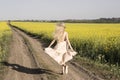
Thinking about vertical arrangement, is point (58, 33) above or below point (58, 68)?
above

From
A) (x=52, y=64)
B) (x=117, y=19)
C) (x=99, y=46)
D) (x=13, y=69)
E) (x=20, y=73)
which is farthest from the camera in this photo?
(x=117, y=19)

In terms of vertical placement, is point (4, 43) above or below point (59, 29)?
below

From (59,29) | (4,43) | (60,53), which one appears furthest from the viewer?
(4,43)

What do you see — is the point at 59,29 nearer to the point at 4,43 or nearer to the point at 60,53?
the point at 60,53

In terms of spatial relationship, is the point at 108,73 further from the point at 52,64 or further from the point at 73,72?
the point at 52,64

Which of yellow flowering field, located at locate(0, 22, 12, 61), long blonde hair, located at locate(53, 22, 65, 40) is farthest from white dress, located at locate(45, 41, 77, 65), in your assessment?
yellow flowering field, located at locate(0, 22, 12, 61)

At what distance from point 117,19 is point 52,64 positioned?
114 m

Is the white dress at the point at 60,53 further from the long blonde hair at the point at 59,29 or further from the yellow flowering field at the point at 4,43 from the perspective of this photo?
the yellow flowering field at the point at 4,43

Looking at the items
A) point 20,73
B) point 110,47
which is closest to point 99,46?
point 110,47

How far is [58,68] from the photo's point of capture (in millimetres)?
13547

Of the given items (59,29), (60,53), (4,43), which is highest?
(59,29)

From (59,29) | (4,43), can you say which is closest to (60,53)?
(59,29)

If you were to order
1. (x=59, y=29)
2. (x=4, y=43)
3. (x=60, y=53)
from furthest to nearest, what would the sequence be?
(x=4, y=43) < (x=60, y=53) < (x=59, y=29)

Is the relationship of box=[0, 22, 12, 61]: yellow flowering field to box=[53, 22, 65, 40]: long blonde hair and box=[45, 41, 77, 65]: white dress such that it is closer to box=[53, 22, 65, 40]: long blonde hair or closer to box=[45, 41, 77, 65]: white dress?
box=[45, 41, 77, 65]: white dress
